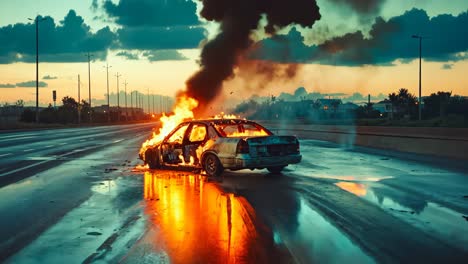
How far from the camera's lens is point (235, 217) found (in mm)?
8234

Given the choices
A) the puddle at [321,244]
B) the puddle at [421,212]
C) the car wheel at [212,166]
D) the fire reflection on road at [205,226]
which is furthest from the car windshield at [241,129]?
the puddle at [321,244]

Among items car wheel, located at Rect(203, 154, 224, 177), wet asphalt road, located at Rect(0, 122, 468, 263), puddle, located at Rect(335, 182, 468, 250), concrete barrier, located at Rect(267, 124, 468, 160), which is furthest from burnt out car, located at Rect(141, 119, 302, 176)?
concrete barrier, located at Rect(267, 124, 468, 160)

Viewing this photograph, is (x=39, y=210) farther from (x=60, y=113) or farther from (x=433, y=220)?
(x=60, y=113)

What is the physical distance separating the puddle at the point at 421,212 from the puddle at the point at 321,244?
1263 mm

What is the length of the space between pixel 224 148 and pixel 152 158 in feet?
10.1

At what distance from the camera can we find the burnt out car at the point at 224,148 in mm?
13172

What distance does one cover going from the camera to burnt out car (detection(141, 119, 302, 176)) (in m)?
13.2

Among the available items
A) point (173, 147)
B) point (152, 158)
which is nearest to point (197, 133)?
point (173, 147)

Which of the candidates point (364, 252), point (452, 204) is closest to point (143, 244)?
point (364, 252)

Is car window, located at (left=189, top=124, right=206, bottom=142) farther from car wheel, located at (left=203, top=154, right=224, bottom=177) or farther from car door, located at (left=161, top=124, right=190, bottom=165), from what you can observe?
car wheel, located at (left=203, top=154, right=224, bottom=177)

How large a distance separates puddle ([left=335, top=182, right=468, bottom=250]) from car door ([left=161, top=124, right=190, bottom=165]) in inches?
194

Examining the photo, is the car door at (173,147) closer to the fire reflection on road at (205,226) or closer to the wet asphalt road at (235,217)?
the wet asphalt road at (235,217)

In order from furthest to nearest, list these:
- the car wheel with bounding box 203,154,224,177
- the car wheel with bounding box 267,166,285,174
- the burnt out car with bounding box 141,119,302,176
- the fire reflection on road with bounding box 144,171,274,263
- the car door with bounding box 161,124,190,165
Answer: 1. the car door with bounding box 161,124,190,165
2. the car wheel with bounding box 267,166,285,174
3. the car wheel with bounding box 203,154,224,177
4. the burnt out car with bounding box 141,119,302,176
5. the fire reflection on road with bounding box 144,171,274,263

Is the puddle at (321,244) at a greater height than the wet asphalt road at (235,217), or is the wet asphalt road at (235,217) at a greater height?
the puddle at (321,244)
